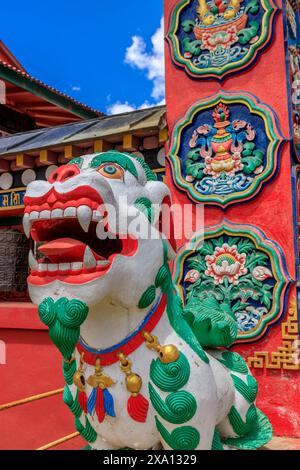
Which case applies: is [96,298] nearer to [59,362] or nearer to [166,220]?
[166,220]

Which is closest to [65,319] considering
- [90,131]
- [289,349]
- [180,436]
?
[180,436]

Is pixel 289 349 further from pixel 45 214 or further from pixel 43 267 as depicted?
pixel 45 214

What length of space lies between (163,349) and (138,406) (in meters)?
0.29

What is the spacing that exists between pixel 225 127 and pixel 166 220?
2.22 m

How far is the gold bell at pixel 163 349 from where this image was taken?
2.12 meters

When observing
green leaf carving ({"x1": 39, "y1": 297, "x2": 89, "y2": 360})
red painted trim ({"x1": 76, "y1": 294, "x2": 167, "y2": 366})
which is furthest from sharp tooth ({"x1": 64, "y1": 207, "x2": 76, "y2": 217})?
red painted trim ({"x1": 76, "y1": 294, "x2": 167, "y2": 366})

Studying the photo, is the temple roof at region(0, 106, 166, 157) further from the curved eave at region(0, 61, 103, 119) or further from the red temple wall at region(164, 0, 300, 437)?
the curved eave at region(0, 61, 103, 119)

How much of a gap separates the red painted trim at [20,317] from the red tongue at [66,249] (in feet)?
9.25

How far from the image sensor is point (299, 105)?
4289 millimetres

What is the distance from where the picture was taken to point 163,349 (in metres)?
2.14

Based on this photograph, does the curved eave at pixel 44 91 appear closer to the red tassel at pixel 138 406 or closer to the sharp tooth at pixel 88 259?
the sharp tooth at pixel 88 259

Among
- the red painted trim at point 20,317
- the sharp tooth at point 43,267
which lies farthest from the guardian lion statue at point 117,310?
the red painted trim at point 20,317

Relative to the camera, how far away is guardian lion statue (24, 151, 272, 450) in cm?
198

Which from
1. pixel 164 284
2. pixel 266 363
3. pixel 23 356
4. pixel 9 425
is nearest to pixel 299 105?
pixel 266 363
